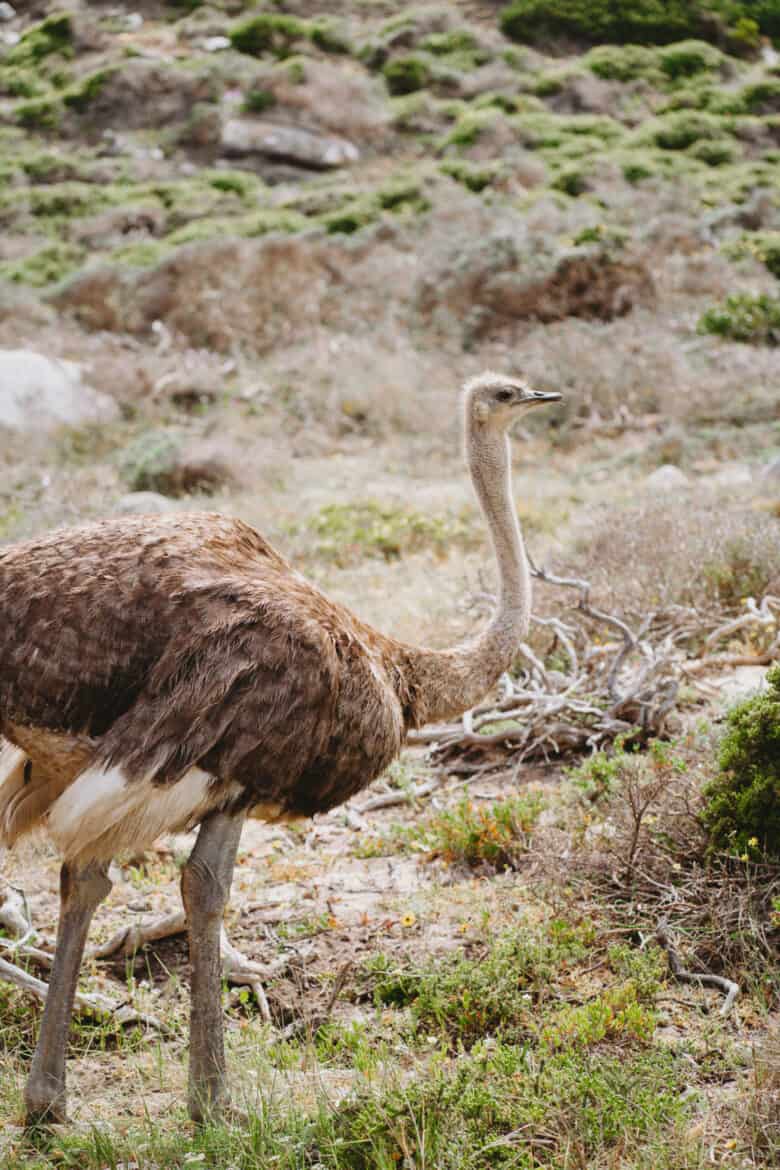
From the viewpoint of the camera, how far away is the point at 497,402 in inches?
140

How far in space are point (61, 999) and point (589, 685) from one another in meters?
2.78

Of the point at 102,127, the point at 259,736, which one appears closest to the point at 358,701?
the point at 259,736

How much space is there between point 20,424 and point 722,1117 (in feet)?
31.0

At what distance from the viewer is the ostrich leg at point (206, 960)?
2721 mm

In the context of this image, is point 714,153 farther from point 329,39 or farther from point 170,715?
point 170,715

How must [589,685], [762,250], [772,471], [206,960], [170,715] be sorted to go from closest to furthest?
[170,715] < [206,960] < [589,685] < [772,471] < [762,250]

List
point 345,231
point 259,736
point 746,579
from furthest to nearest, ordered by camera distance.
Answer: point 345,231, point 746,579, point 259,736

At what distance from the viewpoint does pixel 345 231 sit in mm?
18344

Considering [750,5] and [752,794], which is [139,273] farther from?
[750,5]

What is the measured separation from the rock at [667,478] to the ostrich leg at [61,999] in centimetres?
629

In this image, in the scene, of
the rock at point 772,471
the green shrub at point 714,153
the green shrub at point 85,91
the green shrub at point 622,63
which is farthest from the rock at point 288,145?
→ the rock at point 772,471

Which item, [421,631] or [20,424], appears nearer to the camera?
[421,631]

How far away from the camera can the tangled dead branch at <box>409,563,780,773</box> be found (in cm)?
474

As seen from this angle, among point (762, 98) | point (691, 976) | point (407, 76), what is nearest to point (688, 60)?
point (762, 98)
